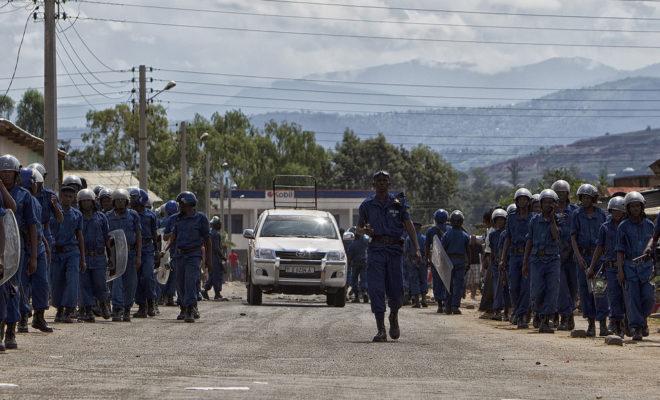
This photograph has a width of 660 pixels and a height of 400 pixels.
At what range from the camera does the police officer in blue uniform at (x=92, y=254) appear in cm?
2180

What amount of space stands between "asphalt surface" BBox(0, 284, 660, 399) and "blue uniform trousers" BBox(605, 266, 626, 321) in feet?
1.53

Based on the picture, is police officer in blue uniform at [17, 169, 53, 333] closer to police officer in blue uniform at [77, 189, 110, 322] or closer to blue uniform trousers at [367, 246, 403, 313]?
police officer in blue uniform at [77, 189, 110, 322]

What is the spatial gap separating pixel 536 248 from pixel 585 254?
0.84 metres

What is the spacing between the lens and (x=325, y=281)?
3073cm

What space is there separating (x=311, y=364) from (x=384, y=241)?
14.2 feet

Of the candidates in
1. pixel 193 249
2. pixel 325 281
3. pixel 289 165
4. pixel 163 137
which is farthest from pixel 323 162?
pixel 193 249

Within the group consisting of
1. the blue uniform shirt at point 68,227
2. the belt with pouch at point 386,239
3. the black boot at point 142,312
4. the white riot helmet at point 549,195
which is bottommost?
the black boot at point 142,312

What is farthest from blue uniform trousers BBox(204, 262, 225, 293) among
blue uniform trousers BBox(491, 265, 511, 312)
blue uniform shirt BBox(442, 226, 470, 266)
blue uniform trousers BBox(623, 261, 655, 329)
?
blue uniform trousers BBox(623, 261, 655, 329)

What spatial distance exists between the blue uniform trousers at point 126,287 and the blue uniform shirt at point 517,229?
5.59 meters

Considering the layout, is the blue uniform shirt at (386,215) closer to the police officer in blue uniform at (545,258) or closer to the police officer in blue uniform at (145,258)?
the police officer in blue uniform at (545,258)

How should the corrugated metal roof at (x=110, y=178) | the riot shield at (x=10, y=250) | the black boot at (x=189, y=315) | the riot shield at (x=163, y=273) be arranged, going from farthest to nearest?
the corrugated metal roof at (x=110, y=178)
the riot shield at (x=163, y=273)
the black boot at (x=189, y=315)
the riot shield at (x=10, y=250)

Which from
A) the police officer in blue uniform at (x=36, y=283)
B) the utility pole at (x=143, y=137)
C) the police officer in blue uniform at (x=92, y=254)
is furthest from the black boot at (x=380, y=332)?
the utility pole at (x=143, y=137)

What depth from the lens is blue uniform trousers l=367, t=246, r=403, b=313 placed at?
18.6m

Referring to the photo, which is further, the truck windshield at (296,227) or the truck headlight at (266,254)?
the truck windshield at (296,227)
